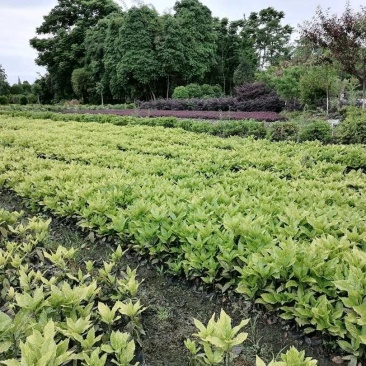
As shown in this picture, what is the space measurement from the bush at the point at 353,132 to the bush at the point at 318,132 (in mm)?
261

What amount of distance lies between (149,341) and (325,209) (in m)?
1.74

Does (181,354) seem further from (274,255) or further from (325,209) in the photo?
(325,209)

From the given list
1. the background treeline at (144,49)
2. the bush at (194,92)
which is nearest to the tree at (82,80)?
the background treeline at (144,49)

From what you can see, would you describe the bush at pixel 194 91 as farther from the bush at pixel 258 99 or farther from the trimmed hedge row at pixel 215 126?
the trimmed hedge row at pixel 215 126

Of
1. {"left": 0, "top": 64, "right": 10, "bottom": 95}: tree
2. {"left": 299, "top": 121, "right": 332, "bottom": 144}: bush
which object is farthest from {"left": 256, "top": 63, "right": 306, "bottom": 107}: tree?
{"left": 0, "top": 64, "right": 10, "bottom": 95}: tree

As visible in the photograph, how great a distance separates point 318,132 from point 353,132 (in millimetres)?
858

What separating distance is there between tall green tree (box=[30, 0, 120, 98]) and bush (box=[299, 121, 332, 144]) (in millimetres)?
32202

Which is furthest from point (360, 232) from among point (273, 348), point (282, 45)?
point (282, 45)

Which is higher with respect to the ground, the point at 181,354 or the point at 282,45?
the point at 282,45

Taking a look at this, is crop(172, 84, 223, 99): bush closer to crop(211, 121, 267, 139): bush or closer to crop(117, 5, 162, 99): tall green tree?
crop(117, 5, 162, 99): tall green tree

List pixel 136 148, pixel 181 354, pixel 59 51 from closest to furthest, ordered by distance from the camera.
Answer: pixel 181 354
pixel 136 148
pixel 59 51

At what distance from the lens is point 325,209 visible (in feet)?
9.70

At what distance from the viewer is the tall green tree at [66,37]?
3816 centimetres

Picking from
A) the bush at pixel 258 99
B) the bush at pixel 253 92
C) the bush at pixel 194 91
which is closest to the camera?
the bush at pixel 258 99
